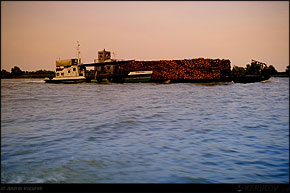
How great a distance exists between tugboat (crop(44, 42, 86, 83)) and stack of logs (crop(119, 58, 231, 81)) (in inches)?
342

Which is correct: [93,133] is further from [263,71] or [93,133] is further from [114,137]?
[263,71]

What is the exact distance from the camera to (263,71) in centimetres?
5184

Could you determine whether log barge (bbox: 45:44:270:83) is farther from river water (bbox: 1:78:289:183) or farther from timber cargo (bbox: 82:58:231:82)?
river water (bbox: 1:78:289:183)

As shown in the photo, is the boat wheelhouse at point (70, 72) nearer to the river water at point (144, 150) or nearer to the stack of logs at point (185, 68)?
the stack of logs at point (185, 68)

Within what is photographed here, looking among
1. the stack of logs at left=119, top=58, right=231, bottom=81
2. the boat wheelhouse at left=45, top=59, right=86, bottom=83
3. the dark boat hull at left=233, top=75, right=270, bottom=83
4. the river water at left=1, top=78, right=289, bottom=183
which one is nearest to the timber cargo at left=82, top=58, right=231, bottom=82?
the stack of logs at left=119, top=58, right=231, bottom=81

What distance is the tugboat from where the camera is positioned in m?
53.4

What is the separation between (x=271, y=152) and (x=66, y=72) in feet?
169

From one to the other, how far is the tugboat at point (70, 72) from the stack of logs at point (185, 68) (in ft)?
28.5

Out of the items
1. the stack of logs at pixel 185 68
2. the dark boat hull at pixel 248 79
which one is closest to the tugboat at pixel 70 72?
the stack of logs at pixel 185 68

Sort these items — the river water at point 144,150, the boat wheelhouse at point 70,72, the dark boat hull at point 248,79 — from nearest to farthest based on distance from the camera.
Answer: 1. the river water at point 144,150
2. the dark boat hull at point 248,79
3. the boat wheelhouse at point 70,72

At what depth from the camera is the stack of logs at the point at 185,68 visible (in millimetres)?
50731

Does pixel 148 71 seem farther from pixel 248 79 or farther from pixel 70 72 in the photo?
pixel 248 79

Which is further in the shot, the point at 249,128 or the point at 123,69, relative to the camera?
the point at 123,69
